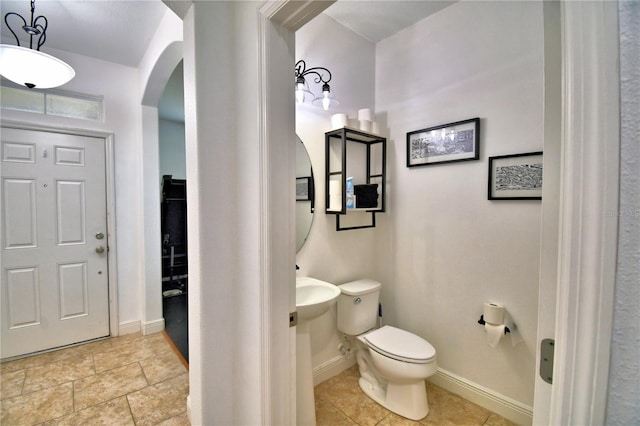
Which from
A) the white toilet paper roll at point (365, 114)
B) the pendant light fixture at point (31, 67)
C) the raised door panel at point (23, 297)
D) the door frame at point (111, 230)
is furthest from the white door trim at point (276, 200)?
the raised door panel at point (23, 297)

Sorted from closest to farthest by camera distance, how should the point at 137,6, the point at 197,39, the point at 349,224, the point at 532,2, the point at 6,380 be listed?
1. the point at 197,39
2. the point at 532,2
3. the point at 137,6
4. the point at 6,380
5. the point at 349,224

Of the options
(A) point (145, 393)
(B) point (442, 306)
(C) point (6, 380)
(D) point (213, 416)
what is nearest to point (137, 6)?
(D) point (213, 416)

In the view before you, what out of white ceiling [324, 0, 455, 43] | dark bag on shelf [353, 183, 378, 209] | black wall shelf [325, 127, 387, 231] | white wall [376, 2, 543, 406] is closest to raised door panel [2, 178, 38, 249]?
black wall shelf [325, 127, 387, 231]

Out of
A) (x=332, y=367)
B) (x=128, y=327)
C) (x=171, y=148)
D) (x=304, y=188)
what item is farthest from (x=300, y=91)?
(x=171, y=148)

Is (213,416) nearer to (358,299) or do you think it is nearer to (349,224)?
(358,299)

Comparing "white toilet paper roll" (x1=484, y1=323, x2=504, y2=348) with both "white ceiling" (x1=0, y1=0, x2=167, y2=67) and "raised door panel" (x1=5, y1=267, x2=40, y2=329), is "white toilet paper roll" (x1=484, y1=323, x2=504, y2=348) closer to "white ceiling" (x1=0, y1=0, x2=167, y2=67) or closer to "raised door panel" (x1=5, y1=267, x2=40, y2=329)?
"white ceiling" (x1=0, y1=0, x2=167, y2=67)

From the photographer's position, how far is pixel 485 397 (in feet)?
6.07

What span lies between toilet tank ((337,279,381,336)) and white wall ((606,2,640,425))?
1750mm

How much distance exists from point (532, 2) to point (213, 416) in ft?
9.34

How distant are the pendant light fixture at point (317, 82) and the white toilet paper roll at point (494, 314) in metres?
1.77

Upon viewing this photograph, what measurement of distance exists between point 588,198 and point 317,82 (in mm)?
2066

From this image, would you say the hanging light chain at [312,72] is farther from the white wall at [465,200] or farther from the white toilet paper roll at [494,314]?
the white toilet paper roll at [494,314]

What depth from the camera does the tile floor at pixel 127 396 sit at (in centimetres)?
173

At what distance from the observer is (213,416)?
1224 mm
